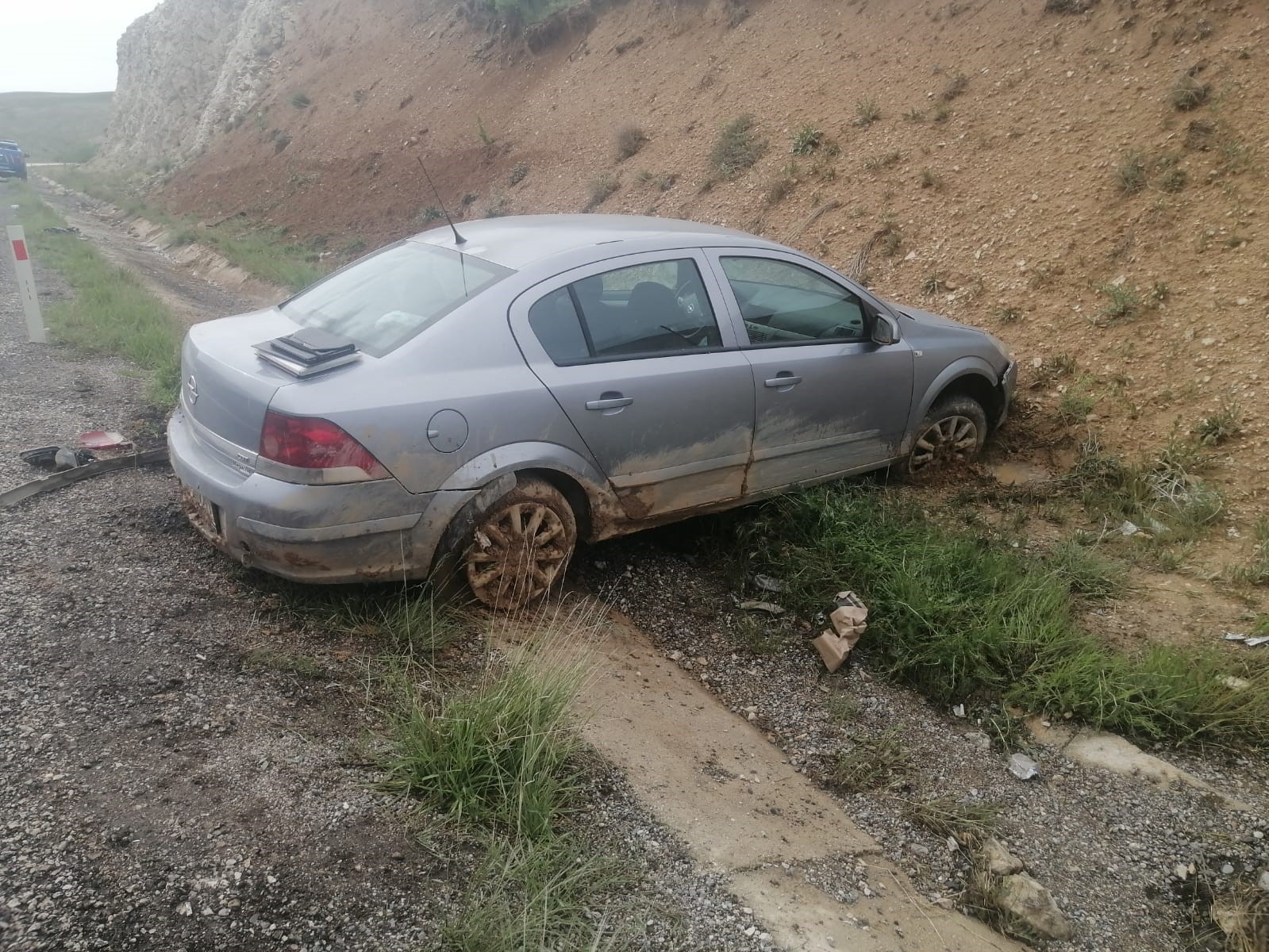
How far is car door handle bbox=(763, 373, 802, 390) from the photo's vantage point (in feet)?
15.5

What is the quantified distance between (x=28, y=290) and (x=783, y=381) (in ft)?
23.8

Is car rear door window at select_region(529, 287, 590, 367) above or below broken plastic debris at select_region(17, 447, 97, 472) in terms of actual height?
above

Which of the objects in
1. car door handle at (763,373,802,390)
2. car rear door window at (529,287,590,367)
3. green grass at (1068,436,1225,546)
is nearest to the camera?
car rear door window at (529,287,590,367)

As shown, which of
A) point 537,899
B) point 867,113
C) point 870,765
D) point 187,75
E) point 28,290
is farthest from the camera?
point 187,75

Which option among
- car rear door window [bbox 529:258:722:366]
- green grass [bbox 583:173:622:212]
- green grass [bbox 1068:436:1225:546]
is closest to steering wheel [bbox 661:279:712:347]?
car rear door window [bbox 529:258:722:366]

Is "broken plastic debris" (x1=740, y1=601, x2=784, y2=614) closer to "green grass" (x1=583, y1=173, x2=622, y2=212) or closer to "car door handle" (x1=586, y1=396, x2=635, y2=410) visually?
"car door handle" (x1=586, y1=396, x2=635, y2=410)

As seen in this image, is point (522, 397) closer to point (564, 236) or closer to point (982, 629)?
point (564, 236)

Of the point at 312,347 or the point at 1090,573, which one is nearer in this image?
the point at 312,347

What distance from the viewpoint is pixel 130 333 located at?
8930 millimetres

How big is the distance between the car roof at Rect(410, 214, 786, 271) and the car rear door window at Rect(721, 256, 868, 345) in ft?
0.49

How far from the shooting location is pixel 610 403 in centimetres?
418

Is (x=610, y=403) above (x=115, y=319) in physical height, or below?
above

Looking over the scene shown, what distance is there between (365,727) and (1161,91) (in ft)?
28.3

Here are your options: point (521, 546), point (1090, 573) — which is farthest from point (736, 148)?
point (521, 546)
